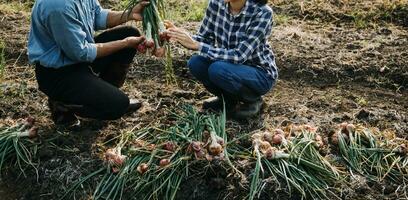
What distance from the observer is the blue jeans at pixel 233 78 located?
346 centimetres

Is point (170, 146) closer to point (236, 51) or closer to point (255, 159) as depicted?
point (255, 159)

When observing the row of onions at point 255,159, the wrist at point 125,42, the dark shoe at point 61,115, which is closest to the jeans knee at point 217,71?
the row of onions at point 255,159

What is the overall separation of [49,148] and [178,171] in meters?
0.81

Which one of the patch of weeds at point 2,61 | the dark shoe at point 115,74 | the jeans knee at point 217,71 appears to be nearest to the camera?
the jeans knee at point 217,71

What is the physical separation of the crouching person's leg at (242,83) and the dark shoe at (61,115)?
2.78 feet

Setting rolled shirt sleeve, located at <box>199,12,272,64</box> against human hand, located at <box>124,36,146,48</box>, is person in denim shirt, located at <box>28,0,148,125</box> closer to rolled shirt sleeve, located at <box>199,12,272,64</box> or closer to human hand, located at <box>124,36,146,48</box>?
human hand, located at <box>124,36,146,48</box>

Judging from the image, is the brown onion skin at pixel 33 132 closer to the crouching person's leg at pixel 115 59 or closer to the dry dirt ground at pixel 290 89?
the dry dirt ground at pixel 290 89

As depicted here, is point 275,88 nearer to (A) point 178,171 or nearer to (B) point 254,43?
(B) point 254,43

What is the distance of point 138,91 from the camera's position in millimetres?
4074

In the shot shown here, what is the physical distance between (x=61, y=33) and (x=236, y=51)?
96 centimetres

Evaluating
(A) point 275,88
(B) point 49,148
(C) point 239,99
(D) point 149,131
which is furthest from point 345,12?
(B) point 49,148

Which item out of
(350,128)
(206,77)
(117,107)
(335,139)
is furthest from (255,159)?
(117,107)

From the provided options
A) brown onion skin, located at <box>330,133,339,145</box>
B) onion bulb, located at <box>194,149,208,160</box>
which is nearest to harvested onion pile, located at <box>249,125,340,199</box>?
brown onion skin, located at <box>330,133,339,145</box>

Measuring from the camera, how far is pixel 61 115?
140 inches
